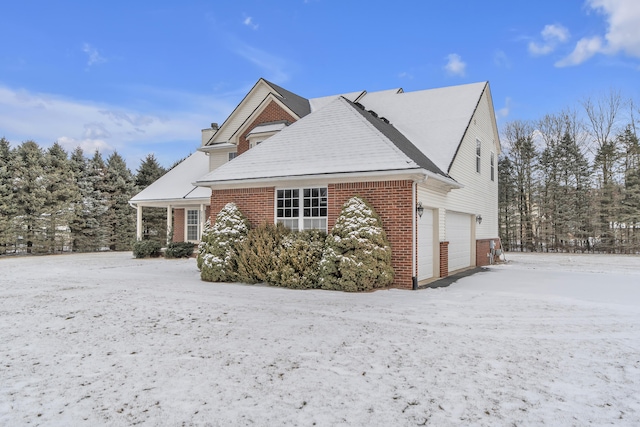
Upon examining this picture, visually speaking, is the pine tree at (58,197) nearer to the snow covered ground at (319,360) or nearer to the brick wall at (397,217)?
the snow covered ground at (319,360)

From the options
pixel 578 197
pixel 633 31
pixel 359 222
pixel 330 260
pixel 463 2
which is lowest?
pixel 330 260

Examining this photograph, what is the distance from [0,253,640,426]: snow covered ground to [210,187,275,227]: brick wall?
141 inches

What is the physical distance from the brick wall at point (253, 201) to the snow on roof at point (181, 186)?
7293mm

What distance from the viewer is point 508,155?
31625 millimetres

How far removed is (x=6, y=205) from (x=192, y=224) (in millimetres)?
9983

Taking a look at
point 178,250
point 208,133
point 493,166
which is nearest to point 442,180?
point 493,166

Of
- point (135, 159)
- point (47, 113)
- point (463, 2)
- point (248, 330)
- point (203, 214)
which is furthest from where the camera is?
point (135, 159)

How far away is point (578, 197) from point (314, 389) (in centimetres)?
3155

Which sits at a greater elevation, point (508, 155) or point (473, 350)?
point (508, 155)

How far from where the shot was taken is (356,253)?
9750mm

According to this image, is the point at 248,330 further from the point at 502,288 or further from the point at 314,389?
the point at 502,288

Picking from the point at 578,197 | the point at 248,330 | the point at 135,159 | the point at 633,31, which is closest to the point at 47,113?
the point at 135,159

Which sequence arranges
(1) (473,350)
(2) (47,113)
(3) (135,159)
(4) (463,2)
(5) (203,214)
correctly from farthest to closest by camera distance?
(3) (135,159) < (5) (203,214) < (2) (47,113) < (4) (463,2) < (1) (473,350)

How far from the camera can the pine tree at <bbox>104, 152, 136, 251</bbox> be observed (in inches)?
1083
